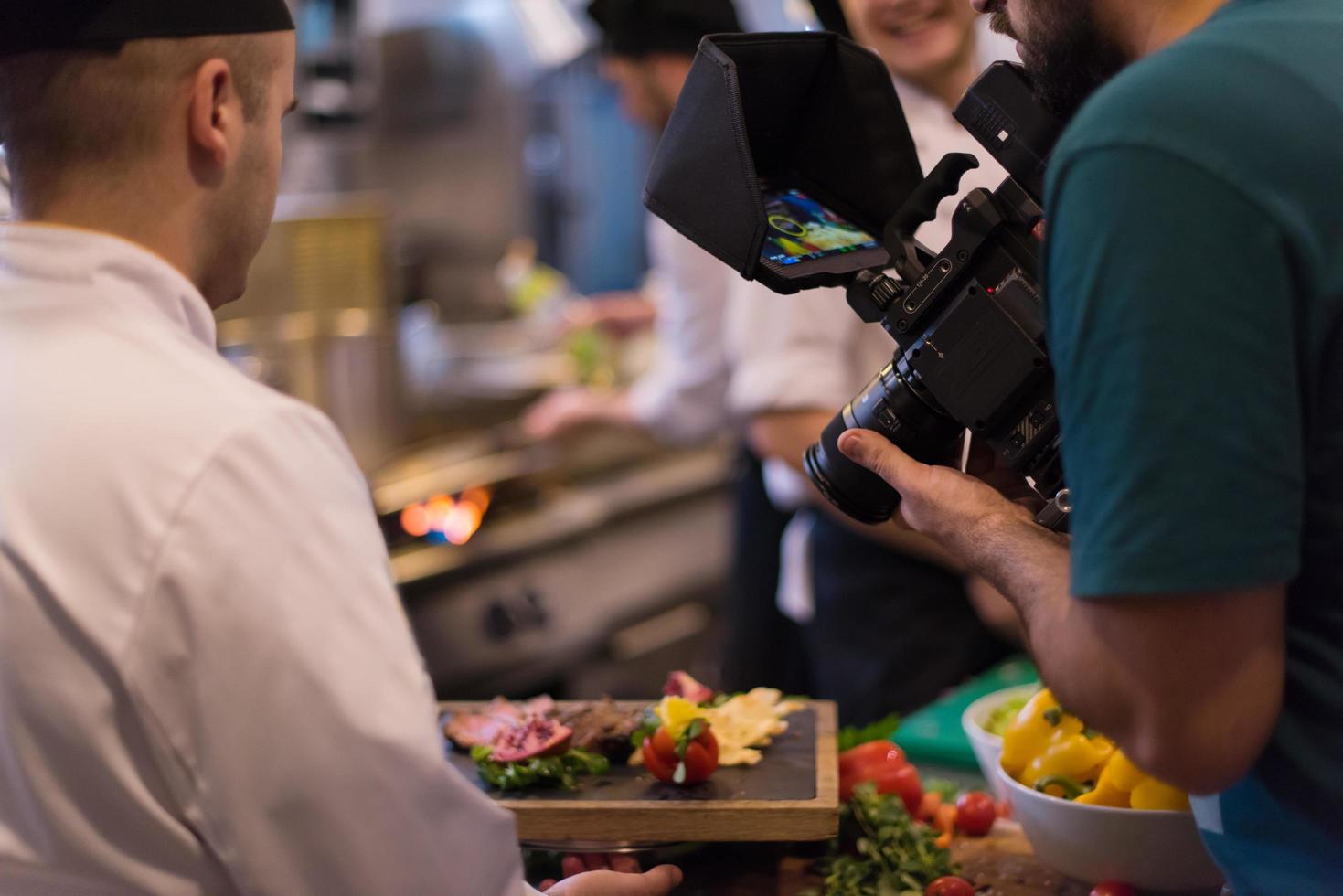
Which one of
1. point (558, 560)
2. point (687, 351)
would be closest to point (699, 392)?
point (687, 351)

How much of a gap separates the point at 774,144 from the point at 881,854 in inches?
27.2

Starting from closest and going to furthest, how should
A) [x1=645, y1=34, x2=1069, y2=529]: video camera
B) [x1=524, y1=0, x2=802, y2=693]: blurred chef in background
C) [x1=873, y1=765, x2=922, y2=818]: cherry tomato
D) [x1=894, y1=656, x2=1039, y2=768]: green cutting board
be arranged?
[x1=645, y1=34, x2=1069, y2=529]: video camera → [x1=873, y1=765, x2=922, y2=818]: cherry tomato → [x1=894, y1=656, x2=1039, y2=768]: green cutting board → [x1=524, y1=0, x2=802, y2=693]: blurred chef in background

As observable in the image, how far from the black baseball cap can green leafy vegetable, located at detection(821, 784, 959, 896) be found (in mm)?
1470

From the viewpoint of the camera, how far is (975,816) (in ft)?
4.80

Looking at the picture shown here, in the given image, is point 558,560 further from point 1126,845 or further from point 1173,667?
point 1173,667

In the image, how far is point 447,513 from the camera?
3031 mm

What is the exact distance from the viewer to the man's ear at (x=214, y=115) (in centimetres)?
100

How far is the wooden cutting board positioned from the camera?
1.24m

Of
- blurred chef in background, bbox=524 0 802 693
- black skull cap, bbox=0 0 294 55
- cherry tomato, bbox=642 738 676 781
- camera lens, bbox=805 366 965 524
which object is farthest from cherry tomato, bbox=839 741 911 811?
blurred chef in background, bbox=524 0 802 693

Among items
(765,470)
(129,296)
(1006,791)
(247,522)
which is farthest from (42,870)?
(765,470)

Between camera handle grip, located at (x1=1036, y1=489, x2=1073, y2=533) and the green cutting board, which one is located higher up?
camera handle grip, located at (x1=1036, y1=489, x2=1073, y2=533)

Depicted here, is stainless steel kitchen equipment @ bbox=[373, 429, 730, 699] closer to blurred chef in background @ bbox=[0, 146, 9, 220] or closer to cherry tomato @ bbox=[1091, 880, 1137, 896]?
blurred chef in background @ bbox=[0, 146, 9, 220]

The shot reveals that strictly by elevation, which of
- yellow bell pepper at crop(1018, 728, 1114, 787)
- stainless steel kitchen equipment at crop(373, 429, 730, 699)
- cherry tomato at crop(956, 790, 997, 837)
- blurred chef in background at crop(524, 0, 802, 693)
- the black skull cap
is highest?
the black skull cap

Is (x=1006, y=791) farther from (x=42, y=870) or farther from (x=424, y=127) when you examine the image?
(x=424, y=127)
